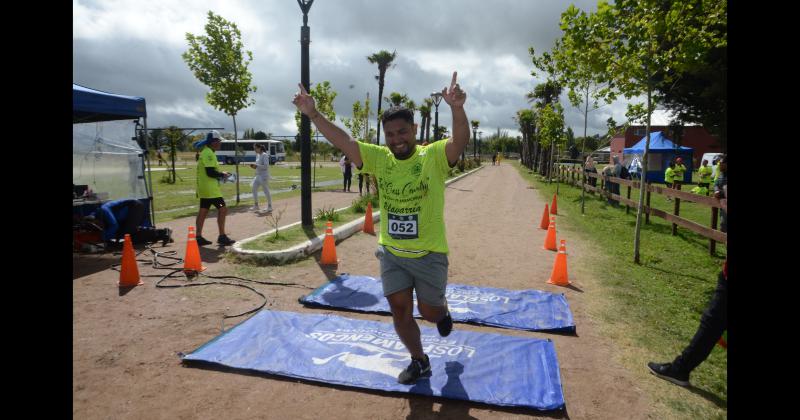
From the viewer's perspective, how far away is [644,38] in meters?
6.75

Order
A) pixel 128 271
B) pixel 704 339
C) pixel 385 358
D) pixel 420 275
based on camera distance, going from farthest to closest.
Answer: pixel 128 271 < pixel 385 358 < pixel 704 339 < pixel 420 275

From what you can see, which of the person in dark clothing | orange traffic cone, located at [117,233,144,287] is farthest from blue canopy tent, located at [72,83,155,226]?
the person in dark clothing

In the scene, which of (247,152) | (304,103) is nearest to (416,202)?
(304,103)

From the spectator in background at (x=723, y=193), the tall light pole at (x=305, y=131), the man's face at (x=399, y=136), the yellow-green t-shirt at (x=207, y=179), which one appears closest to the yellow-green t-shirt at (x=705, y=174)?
the spectator in background at (x=723, y=193)

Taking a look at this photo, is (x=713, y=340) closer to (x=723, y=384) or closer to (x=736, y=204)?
(x=723, y=384)

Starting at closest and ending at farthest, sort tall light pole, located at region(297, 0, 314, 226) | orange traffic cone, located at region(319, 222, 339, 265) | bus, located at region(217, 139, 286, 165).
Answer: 1. orange traffic cone, located at region(319, 222, 339, 265)
2. tall light pole, located at region(297, 0, 314, 226)
3. bus, located at region(217, 139, 286, 165)

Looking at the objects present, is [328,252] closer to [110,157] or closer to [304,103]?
[304,103]

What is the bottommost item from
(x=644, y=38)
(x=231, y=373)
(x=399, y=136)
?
(x=231, y=373)

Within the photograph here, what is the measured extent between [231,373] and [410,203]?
2091mm

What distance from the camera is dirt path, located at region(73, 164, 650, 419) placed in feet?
10.2

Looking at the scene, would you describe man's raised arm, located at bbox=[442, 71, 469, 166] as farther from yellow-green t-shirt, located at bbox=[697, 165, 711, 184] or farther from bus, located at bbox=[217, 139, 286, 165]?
bus, located at bbox=[217, 139, 286, 165]

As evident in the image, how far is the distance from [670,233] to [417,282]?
370 inches

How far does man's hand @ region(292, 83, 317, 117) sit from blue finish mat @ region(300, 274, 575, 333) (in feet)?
8.23
